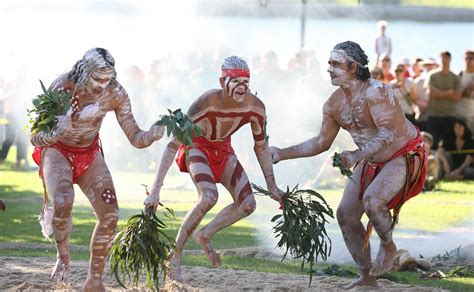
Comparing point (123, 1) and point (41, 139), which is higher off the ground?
point (123, 1)

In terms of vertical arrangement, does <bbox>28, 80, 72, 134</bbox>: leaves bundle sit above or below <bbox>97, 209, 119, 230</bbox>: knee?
above

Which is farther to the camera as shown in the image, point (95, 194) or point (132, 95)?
point (132, 95)

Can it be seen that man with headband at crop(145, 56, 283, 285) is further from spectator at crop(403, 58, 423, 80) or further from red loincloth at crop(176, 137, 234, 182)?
spectator at crop(403, 58, 423, 80)

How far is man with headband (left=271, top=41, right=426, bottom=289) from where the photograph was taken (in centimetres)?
941

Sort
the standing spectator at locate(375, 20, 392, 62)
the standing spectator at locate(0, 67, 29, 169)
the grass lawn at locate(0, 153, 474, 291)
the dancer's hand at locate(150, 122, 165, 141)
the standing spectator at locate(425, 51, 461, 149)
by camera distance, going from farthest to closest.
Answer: the standing spectator at locate(375, 20, 392, 62) → the standing spectator at locate(425, 51, 461, 149) → the standing spectator at locate(0, 67, 29, 169) → the grass lawn at locate(0, 153, 474, 291) → the dancer's hand at locate(150, 122, 165, 141)

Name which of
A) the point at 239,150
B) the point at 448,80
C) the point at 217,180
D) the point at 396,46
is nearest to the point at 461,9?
the point at 396,46

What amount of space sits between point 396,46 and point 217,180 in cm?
1883

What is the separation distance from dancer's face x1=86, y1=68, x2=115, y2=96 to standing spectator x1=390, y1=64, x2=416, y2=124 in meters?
9.35

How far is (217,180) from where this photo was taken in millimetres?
9891

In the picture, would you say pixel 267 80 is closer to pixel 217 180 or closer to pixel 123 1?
pixel 123 1

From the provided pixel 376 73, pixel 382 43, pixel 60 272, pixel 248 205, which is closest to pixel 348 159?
pixel 248 205

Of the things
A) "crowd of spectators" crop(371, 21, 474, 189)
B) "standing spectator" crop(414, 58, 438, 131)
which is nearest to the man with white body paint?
"crowd of spectators" crop(371, 21, 474, 189)

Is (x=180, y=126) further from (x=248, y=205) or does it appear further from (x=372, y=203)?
(x=372, y=203)

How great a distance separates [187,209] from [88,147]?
20.4 ft
